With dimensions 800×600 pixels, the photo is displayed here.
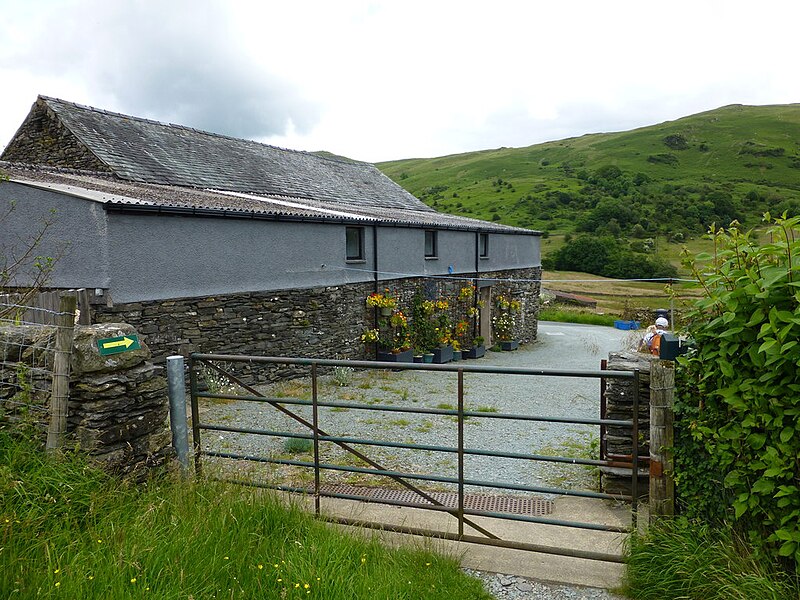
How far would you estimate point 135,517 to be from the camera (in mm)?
3520

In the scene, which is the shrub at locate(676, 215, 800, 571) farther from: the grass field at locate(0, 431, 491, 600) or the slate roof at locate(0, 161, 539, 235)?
the slate roof at locate(0, 161, 539, 235)

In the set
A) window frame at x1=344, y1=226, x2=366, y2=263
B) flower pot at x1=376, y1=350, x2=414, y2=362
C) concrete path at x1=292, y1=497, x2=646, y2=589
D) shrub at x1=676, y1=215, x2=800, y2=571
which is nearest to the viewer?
shrub at x1=676, y1=215, x2=800, y2=571

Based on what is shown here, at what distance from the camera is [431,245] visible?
61.7ft

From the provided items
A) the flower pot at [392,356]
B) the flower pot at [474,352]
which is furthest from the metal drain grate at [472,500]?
the flower pot at [474,352]

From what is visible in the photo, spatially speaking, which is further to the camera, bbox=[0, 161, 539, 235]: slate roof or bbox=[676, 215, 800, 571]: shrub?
bbox=[0, 161, 539, 235]: slate roof

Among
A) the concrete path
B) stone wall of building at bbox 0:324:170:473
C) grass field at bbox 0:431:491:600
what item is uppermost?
stone wall of building at bbox 0:324:170:473

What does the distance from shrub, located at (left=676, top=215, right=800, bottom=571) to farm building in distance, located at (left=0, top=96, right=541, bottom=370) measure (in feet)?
29.9

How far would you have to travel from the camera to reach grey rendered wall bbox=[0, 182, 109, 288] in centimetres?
960

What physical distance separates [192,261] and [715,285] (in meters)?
9.68

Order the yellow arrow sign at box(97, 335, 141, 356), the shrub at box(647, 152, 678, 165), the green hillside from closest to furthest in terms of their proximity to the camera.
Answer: the yellow arrow sign at box(97, 335, 141, 356), the green hillside, the shrub at box(647, 152, 678, 165)

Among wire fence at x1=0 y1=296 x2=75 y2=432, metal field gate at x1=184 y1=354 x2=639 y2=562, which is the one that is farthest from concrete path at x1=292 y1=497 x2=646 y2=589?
wire fence at x1=0 y1=296 x2=75 y2=432

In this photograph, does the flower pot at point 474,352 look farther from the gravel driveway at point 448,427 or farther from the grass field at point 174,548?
the grass field at point 174,548

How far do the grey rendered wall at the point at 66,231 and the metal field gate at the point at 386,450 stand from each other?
283cm

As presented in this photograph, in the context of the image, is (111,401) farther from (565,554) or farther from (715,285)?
(715,285)
